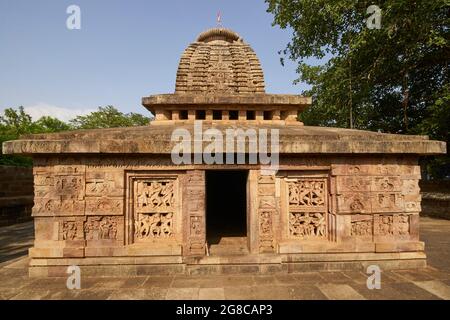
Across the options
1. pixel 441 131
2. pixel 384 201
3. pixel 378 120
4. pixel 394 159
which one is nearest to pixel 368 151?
pixel 394 159

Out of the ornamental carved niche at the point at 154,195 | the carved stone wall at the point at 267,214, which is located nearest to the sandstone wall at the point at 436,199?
the carved stone wall at the point at 267,214

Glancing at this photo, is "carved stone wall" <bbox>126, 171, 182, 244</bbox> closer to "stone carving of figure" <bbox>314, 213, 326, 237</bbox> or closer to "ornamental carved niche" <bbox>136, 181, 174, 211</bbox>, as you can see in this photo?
"ornamental carved niche" <bbox>136, 181, 174, 211</bbox>

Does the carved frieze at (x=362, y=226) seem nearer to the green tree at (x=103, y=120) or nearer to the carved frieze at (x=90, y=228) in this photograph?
the carved frieze at (x=90, y=228)

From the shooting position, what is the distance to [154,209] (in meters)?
5.82

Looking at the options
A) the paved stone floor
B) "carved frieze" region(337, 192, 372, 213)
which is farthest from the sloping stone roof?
the paved stone floor

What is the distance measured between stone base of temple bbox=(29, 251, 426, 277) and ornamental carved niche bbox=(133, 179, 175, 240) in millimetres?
526

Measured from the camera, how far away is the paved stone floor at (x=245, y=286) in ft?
15.2

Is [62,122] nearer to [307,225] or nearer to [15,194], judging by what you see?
[15,194]

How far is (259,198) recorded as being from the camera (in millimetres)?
5754

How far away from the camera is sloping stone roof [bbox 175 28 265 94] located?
31.1 feet
